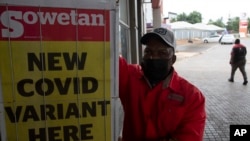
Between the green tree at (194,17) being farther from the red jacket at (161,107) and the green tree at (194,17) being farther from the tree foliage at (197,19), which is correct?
the red jacket at (161,107)

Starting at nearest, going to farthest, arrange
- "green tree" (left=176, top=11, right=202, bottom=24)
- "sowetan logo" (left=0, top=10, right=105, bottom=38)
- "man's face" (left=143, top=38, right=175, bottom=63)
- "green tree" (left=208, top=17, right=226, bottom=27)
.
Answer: "sowetan logo" (left=0, top=10, right=105, bottom=38) < "man's face" (left=143, top=38, right=175, bottom=63) < "green tree" (left=176, top=11, right=202, bottom=24) < "green tree" (left=208, top=17, right=226, bottom=27)

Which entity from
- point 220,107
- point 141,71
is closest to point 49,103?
point 141,71

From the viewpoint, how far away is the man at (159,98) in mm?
1631

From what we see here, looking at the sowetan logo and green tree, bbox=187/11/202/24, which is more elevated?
green tree, bbox=187/11/202/24

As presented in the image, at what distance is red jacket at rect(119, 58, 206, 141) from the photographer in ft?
5.33

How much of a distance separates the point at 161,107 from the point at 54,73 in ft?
2.31

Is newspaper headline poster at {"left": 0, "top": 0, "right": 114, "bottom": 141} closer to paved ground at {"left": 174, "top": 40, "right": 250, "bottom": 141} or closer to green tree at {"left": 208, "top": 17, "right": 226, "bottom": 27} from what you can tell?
paved ground at {"left": 174, "top": 40, "right": 250, "bottom": 141}

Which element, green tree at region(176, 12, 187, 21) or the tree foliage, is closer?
the tree foliage

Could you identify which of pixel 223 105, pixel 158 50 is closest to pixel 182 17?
pixel 223 105

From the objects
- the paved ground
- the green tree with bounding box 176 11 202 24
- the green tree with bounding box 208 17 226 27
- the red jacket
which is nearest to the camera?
the red jacket

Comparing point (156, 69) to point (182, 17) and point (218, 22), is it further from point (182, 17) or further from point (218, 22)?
point (218, 22)

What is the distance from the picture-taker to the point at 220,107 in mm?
7676

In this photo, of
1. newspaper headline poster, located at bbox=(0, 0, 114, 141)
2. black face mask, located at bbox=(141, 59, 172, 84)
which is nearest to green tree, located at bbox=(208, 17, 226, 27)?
black face mask, located at bbox=(141, 59, 172, 84)

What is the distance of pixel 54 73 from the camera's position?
119 cm
